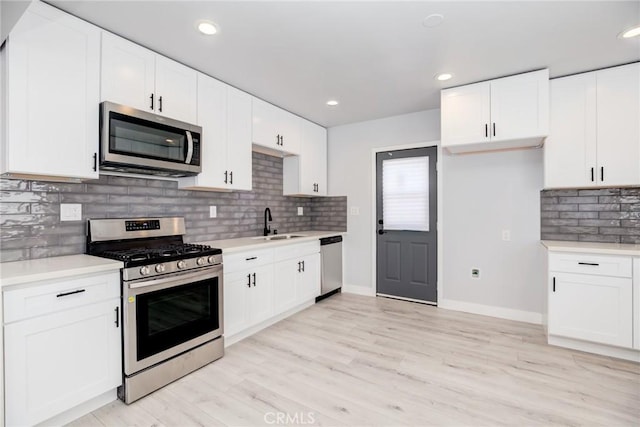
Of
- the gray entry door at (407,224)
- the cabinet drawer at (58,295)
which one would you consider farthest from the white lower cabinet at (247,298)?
the gray entry door at (407,224)

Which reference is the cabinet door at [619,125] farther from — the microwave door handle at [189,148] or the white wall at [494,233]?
the microwave door handle at [189,148]

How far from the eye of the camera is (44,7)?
188 centimetres

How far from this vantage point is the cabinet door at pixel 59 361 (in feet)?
5.18

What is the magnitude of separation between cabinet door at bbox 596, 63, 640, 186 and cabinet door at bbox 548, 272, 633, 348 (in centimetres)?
93

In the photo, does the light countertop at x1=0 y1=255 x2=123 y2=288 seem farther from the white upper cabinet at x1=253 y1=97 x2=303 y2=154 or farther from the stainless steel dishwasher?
the stainless steel dishwasher

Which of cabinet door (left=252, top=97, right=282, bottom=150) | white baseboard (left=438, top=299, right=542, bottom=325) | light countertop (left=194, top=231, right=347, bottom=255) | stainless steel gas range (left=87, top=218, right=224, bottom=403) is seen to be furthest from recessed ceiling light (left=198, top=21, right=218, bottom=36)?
white baseboard (left=438, top=299, right=542, bottom=325)

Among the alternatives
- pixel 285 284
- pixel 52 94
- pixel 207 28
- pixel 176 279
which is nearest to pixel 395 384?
pixel 285 284

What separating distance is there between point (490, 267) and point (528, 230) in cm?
58


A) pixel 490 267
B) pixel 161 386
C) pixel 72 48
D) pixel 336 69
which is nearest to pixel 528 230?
pixel 490 267

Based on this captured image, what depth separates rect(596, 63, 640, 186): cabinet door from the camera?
272 cm

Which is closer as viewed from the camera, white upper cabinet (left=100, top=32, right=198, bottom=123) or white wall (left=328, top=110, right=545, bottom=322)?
white upper cabinet (left=100, top=32, right=198, bottom=123)

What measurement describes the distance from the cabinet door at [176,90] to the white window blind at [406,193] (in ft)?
8.59

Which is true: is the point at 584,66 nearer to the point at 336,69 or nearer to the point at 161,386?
the point at 336,69

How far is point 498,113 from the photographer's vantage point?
9.85ft
